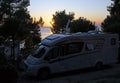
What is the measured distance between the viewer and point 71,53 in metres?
19.1

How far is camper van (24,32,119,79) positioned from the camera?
1841cm

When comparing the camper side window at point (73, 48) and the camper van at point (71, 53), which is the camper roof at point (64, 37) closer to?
the camper van at point (71, 53)

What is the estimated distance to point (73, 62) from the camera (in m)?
19.3

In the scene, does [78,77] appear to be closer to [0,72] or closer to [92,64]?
[92,64]

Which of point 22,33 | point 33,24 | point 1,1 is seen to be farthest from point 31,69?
point 33,24

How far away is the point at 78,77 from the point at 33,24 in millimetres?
27924

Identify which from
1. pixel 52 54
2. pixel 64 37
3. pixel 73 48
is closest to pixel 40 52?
pixel 52 54

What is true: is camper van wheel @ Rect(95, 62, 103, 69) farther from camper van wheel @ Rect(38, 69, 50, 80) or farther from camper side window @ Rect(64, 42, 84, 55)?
camper van wheel @ Rect(38, 69, 50, 80)

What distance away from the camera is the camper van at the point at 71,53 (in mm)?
18406

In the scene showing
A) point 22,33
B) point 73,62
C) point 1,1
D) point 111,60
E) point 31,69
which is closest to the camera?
point 31,69

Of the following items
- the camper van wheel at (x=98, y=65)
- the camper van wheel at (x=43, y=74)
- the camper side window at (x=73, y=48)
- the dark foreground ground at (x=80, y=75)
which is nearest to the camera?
the dark foreground ground at (x=80, y=75)

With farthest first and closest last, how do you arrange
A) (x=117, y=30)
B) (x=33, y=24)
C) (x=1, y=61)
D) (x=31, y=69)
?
(x=33, y=24) < (x=117, y=30) < (x=31, y=69) < (x=1, y=61)

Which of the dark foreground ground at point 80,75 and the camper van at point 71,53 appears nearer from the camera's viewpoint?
the dark foreground ground at point 80,75

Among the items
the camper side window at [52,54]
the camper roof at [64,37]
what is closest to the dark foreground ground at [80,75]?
the camper side window at [52,54]
